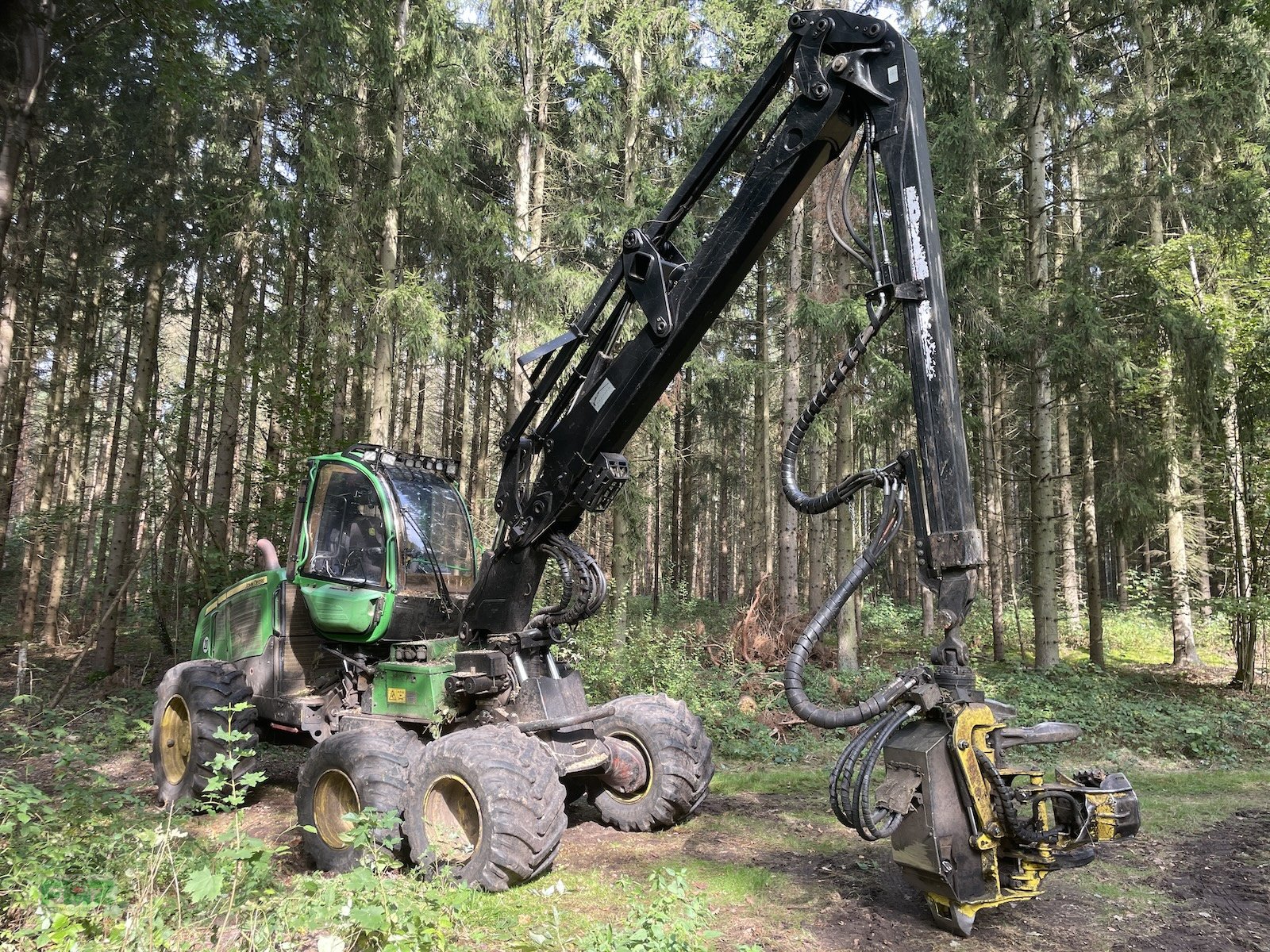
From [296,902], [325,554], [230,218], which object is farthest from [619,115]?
[296,902]

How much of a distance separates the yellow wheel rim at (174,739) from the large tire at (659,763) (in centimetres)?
377

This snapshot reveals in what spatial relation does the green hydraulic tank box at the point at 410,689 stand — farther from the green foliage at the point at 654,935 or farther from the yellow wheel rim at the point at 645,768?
Answer: the green foliage at the point at 654,935

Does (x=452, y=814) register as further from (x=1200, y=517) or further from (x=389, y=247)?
(x=1200, y=517)

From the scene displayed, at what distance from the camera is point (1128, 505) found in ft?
47.1

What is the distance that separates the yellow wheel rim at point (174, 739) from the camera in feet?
22.5

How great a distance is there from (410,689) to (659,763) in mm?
1840

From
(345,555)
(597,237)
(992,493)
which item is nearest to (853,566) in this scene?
(345,555)

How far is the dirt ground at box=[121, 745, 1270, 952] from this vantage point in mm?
3668

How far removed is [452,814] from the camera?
4734 millimetres

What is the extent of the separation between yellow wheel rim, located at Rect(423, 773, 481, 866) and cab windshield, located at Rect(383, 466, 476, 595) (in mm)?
1736

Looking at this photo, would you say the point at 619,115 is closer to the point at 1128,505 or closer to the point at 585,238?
the point at 585,238

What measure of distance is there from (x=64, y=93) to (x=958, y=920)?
43.6ft

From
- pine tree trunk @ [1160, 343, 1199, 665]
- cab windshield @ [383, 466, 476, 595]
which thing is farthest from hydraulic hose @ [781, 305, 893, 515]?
pine tree trunk @ [1160, 343, 1199, 665]

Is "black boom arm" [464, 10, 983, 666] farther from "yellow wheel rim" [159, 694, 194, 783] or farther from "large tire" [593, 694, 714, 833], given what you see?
"yellow wheel rim" [159, 694, 194, 783]
